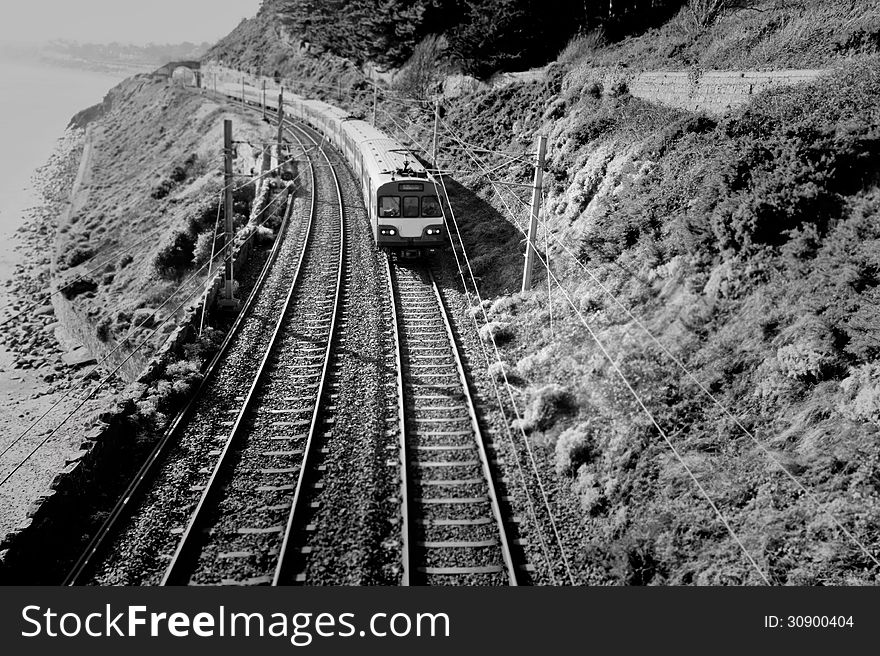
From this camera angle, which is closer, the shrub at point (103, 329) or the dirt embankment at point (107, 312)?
the dirt embankment at point (107, 312)

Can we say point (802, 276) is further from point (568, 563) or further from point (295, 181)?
point (295, 181)

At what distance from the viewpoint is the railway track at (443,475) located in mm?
10422

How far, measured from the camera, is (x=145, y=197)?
48.8 meters

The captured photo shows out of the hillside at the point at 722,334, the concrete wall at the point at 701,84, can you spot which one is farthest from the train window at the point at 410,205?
the concrete wall at the point at 701,84

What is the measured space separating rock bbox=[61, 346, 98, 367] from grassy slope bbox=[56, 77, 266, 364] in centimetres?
120

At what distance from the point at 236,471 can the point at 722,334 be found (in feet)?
32.0

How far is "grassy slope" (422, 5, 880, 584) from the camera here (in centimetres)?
959

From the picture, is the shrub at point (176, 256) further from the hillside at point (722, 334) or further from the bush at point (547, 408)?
the bush at point (547, 408)

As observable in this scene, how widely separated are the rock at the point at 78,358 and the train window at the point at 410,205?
1544 cm

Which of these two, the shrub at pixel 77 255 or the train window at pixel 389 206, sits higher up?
the train window at pixel 389 206

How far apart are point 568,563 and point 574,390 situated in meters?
4.70

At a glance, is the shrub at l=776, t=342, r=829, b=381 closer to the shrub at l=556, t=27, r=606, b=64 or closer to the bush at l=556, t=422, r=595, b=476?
the bush at l=556, t=422, r=595, b=476

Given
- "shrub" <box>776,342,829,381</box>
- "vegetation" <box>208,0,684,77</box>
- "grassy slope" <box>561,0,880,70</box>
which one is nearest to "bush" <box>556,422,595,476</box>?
"shrub" <box>776,342,829,381</box>

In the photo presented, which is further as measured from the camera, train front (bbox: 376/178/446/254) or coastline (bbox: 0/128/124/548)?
train front (bbox: 376/178/446/254)
